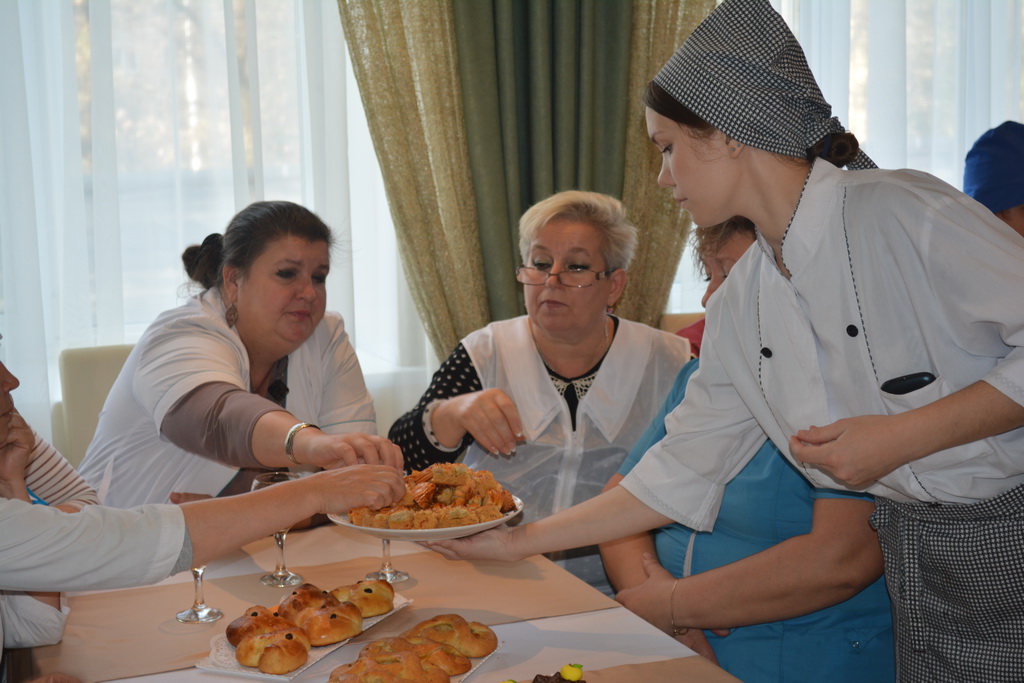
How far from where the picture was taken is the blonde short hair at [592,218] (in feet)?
8.86

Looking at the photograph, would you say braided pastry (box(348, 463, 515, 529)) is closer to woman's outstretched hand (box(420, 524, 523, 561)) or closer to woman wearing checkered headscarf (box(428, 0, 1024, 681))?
woman's outstretched hand (box(420, 524, 523, 561))

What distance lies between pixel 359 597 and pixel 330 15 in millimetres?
2768

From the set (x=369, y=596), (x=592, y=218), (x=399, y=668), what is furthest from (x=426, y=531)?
(x=592, y=218)

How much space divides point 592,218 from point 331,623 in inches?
62.1

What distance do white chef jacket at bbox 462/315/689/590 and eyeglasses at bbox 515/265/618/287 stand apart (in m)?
0.19

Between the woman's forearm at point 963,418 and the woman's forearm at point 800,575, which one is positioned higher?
the woman's forearm at point 963,418

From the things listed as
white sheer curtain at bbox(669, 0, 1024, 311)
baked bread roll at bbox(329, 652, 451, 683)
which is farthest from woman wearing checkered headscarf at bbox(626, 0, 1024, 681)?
white sheer curtain at bbox(669, 0, 1024, 311)

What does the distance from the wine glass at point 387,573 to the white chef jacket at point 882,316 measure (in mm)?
754

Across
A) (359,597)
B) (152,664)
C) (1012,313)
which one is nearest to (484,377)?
(359,597)

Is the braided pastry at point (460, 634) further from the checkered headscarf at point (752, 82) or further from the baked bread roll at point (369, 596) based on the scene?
the checkered headscarf at point (752, 82)

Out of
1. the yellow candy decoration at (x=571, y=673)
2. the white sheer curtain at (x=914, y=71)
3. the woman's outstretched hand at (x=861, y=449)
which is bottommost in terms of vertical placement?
the yellow candy decoration at (x=571, y=673)

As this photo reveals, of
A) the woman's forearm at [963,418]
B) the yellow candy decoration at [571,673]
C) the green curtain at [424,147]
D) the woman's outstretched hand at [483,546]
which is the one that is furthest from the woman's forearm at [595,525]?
the green curtain at [424,147]

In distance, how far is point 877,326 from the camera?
1.48 metres

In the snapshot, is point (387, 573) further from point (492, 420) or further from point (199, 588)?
point (492, 420)
